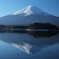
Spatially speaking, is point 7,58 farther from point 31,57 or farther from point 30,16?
point 30,16

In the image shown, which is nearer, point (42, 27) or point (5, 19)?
point (42, 27)

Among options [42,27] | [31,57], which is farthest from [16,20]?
[31,57]

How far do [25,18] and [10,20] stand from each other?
10.2 metres

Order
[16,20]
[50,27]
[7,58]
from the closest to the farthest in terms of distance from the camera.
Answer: [7,58] → [50,27] → [16,20]

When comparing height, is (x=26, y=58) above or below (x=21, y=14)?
below

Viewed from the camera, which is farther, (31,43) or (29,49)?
(31,43)

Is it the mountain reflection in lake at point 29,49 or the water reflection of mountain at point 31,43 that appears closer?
the mountain reflection in lake at point 29,49

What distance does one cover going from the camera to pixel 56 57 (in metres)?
10.9

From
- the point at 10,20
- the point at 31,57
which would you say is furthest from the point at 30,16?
the point at 31,57

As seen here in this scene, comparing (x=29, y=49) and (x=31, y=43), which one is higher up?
(x=31, y=43)

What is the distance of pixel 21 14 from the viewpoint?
16100 centimetres

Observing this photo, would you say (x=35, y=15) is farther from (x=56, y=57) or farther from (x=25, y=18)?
(x=56, y=57)

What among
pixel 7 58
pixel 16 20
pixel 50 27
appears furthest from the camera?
pixel 16 20

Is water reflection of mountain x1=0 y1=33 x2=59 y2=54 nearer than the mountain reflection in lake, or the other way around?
the mountain reflection in lake
